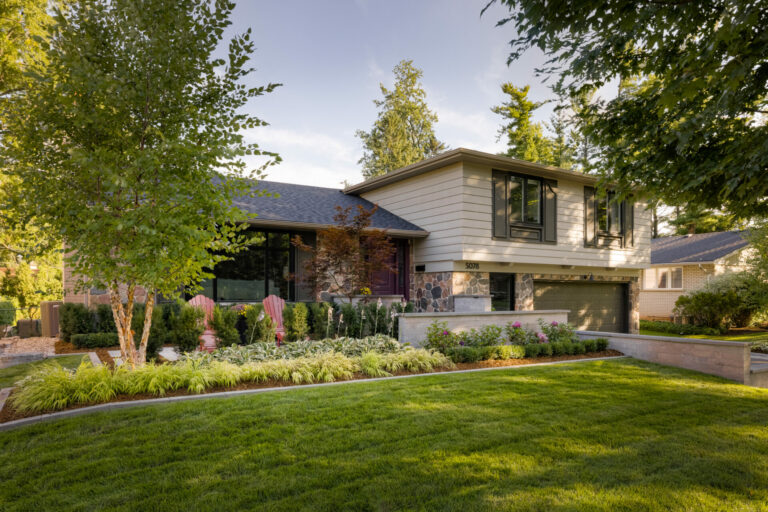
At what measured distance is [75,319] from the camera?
8422 mm

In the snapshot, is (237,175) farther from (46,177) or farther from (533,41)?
(533,41)

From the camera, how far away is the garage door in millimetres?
13523

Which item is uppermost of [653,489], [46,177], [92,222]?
[46,177]

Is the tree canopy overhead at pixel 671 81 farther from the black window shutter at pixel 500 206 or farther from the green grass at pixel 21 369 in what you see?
the green grass at pixel 21 369

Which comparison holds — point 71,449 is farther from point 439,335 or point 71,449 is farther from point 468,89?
point 468,89

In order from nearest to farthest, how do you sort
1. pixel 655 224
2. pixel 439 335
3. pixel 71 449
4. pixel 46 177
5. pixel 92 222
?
pixel 71 449 → pixel 92 222 → pixel 46 177 → pixel 439 335 → pixel 655 224

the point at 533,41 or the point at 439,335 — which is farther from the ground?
the point at 533,41

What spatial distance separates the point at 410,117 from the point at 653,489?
86.7 feet

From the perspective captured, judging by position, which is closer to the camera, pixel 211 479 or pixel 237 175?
pixel 211 479

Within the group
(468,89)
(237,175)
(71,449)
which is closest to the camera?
(71,449)

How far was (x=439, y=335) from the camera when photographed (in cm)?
790

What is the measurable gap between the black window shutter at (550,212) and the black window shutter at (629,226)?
341 cm

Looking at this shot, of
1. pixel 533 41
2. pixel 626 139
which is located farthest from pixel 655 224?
pixel 533 41

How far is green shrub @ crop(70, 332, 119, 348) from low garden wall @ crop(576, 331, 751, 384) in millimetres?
10114
